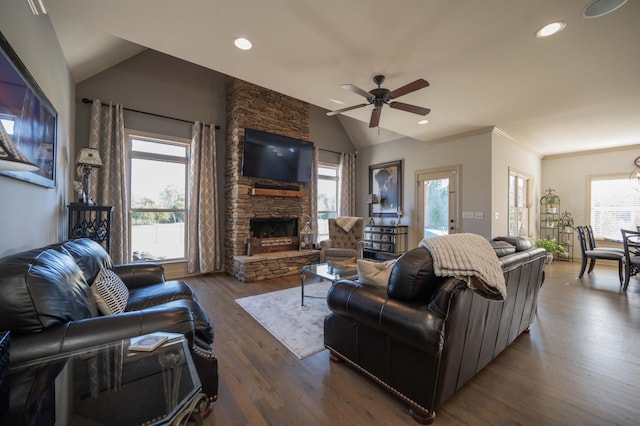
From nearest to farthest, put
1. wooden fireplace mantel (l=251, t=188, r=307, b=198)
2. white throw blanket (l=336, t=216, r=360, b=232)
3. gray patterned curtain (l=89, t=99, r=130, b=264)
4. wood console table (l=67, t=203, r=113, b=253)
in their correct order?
wood console table (l=67, t=203, r=113, b=253)
gray patterned curtain (l=89, t=99, r=130, b=264)
wooden fireplace mantel (l=251, t=188, r=307, b=198)
white throw blanket (l=336, t=216, r=360, b=232)

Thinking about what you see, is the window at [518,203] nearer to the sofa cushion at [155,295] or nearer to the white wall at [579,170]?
the white wall at [579,170]

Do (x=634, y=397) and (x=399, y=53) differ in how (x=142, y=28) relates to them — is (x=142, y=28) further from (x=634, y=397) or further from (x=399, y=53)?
(x=634, y=397)

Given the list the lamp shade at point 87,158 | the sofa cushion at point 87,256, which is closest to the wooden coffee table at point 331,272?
the sofa cushion at point 87,256

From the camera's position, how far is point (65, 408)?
0.77 m

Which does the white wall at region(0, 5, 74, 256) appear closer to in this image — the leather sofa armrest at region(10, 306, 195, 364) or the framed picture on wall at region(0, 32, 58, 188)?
the framed picture on wall at region(0, 32, 58, 188)

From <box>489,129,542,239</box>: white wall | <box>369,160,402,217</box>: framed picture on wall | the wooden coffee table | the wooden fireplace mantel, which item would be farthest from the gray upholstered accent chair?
<box>489,129,542,239</box>: white wall

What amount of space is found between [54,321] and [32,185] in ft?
4.36

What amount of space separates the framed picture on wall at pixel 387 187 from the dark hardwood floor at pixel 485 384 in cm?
371

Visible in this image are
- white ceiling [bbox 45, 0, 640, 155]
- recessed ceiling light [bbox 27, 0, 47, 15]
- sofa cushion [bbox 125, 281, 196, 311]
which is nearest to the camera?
recessed ceiling light [bbox 27, 0, 47, 15]

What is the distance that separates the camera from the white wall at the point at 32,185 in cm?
148

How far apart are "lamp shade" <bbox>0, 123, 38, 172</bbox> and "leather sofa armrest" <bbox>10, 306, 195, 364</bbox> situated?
0.95 meters

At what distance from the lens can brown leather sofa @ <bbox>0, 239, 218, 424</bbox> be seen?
95 centimetres

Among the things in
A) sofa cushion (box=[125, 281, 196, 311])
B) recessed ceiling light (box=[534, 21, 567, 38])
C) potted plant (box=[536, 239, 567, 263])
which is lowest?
potted plant (box=[536, 239, 567, 263])

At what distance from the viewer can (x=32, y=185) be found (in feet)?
6.02
